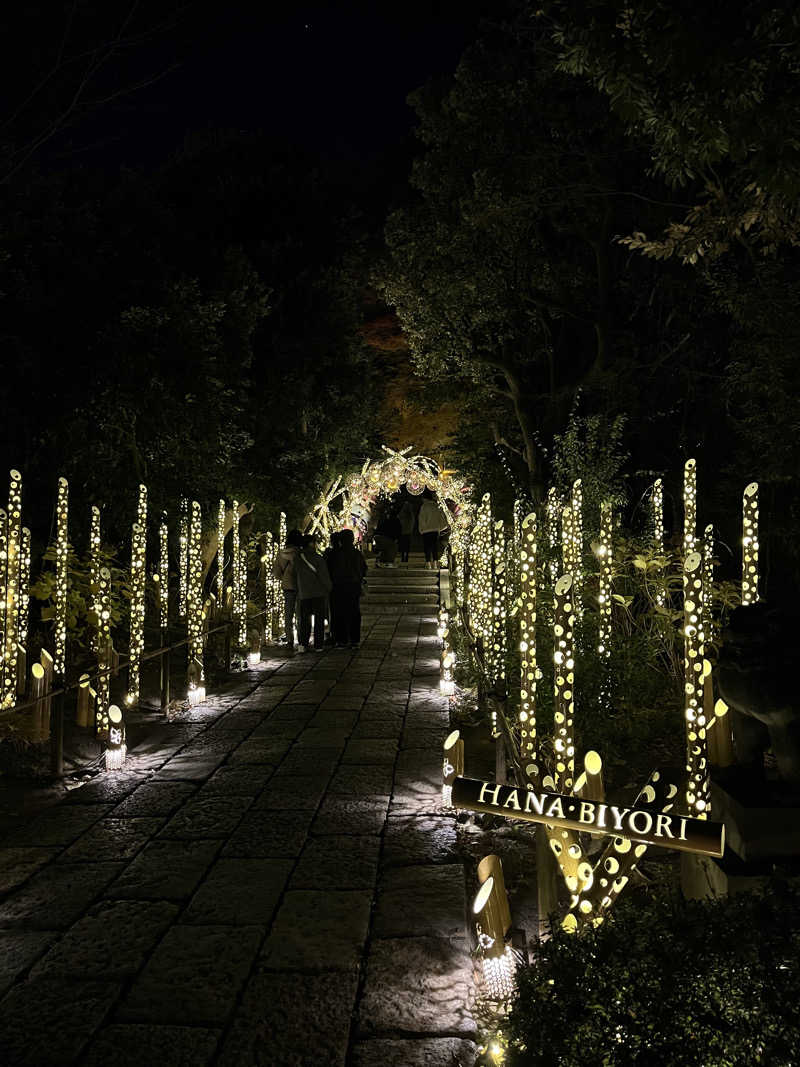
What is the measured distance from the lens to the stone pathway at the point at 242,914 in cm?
291

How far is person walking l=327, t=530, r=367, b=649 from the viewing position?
1185 cm

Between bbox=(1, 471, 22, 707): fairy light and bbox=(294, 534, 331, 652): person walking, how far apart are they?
190 inches

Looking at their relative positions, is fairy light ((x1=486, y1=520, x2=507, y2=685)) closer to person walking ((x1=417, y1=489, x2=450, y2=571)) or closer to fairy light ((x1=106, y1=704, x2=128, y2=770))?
fairy light ((x1=106, y1=704, x2=128, y2=770))

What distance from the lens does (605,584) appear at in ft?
23.9

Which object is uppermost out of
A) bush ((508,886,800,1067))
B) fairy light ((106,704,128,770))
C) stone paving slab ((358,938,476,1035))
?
bush ((508,886,800,1067))

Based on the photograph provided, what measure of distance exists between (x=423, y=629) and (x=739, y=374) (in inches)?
262

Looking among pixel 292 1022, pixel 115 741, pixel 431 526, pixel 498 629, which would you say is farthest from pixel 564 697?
pixel 431 526

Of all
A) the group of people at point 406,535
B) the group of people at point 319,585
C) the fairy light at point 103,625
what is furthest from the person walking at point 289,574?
the group of people at point 406,535

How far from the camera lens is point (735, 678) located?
11.3 feet

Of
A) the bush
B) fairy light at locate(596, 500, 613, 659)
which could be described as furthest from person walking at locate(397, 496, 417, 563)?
the bush

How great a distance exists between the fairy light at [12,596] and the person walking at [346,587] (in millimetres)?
5242

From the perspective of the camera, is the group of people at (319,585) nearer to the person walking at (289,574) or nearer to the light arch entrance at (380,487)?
the person walking at (289,574)

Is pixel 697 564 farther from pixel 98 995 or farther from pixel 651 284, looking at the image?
pixel 651 284

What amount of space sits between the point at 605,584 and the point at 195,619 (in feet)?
14.0
